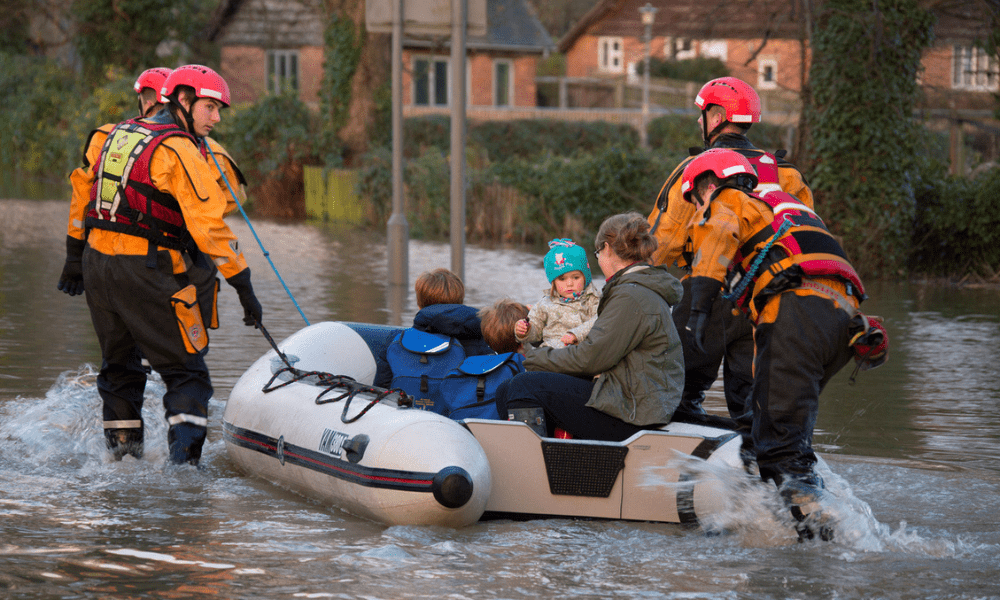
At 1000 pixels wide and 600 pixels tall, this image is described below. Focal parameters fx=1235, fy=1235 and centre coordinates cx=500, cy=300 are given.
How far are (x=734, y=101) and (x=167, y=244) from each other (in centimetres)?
289

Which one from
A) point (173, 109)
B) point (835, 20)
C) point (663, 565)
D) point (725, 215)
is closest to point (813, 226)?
point (725, 215)

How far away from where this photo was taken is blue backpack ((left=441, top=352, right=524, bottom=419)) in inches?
244

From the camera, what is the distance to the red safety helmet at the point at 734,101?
6020 millimetres

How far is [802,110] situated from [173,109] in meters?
10.5

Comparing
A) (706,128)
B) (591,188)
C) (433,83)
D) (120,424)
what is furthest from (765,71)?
(433,83)

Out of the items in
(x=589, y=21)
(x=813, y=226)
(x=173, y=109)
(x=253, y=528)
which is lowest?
(x=253, y=528)

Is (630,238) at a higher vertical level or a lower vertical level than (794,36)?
lower

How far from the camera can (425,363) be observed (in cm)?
653

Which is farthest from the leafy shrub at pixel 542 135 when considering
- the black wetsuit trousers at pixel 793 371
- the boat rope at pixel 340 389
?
the black wetsuit trousers at pixel 793 371

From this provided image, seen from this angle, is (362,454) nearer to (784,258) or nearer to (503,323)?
(503,323)

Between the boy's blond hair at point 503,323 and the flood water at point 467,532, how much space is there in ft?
3.51

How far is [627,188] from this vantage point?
59.9 feet

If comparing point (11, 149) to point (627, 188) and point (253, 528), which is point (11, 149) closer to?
point (627, 188)

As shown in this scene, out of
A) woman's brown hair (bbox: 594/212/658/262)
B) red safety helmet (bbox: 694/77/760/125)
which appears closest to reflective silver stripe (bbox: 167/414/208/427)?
woman's brown hair (bbox: 594/212/658/262)
